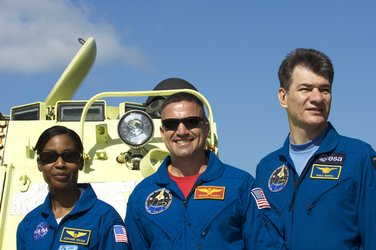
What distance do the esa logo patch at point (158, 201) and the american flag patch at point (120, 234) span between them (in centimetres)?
21

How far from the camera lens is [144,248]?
406cm

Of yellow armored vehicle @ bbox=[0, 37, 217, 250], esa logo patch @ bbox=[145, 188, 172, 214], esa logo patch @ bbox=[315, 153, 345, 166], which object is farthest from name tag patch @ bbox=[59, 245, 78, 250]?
yellow armored vehicle @ bbox=[0, 37, 217, 250]

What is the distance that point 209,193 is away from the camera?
3943mm

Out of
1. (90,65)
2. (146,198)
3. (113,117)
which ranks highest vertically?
(90,65)

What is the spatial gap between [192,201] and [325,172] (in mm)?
808

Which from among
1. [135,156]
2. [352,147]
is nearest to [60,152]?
[352,147]

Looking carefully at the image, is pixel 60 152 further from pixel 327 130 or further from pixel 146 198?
pixel 327 130

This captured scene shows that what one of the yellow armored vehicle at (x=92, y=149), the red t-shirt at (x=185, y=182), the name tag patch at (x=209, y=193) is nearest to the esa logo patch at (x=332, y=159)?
the name tag patch at (x=209, y=193)

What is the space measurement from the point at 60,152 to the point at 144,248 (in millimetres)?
811

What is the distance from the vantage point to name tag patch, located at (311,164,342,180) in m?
3.87

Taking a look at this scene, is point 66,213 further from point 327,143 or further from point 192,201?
point 327,143

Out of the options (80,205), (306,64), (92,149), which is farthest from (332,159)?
(92,149)

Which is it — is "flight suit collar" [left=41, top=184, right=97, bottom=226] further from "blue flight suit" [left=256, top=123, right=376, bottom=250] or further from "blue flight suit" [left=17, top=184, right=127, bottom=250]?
"blue flight suit" [left=256, top=123, right=376, bottom=250]

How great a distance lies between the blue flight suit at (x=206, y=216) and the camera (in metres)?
3.84
